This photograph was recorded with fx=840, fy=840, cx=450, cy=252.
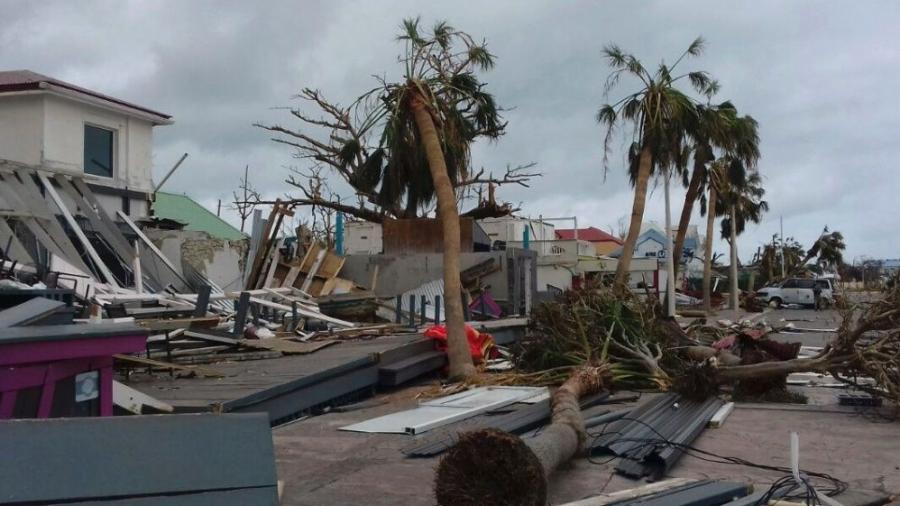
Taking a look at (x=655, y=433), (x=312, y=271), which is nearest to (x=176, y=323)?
(x=655, y=433)

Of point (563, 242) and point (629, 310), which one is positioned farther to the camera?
point (563, 242)

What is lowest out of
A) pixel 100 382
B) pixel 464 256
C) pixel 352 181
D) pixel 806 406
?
pixel 806 406

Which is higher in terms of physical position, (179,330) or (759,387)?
(179,330)

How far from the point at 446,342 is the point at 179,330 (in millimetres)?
3766

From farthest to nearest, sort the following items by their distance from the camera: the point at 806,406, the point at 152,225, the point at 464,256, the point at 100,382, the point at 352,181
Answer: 1. the point at 352,181
2. the point at 464,256
3. the point at 152,225
4. the point at 806,406
5. the point at 100,382

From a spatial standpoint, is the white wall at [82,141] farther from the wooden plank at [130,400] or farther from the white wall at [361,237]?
the white wall at [361,237]

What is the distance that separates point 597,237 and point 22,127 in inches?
3005

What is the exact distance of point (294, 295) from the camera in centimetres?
1728

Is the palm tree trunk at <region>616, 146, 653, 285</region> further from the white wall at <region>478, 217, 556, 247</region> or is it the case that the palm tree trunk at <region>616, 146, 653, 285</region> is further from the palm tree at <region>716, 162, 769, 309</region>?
the white wall at <region>478, 217, 556, 247</region>

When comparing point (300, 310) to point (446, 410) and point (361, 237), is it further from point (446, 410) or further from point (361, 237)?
point (361, 237)

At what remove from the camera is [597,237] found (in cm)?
8962

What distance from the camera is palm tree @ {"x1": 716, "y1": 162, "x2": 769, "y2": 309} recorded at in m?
37.4

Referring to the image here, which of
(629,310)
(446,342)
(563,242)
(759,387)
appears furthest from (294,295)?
(563,242)

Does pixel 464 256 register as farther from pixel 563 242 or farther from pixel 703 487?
pixel 563 242
